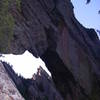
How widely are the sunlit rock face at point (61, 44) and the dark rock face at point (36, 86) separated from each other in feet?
Result: 9.64

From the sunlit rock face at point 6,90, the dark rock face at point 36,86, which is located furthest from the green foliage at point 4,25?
the sunlit rock face at point 6,90

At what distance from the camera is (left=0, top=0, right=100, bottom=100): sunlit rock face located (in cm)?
2775

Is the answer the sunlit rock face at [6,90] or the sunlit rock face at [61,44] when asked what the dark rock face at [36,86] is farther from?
the sunlit rock face at [6,90]

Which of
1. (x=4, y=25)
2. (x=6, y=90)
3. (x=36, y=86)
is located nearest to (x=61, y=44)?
(x=36, y=86)

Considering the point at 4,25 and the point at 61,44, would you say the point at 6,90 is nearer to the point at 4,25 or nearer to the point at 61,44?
the point at 4,25

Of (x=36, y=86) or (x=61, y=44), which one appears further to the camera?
(x=61, y=44)

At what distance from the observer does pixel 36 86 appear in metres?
22.3

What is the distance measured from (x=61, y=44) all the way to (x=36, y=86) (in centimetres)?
1083

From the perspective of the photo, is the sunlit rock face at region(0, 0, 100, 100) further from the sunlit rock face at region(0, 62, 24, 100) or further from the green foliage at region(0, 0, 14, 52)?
the sunlit rock face at region(0, 62, 24, 100)

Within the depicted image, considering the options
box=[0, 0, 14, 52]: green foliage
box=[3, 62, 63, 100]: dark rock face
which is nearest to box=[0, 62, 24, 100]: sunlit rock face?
box=[3, 62, 63, 100]: dark rock face

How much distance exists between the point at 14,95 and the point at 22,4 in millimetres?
19855

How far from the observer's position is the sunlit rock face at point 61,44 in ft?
91.0

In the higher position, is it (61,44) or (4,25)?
(4,25)

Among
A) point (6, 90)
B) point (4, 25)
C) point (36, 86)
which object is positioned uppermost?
point (4, 25)
